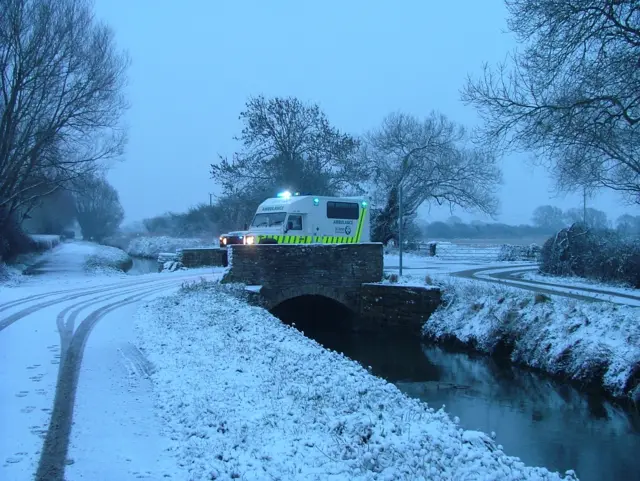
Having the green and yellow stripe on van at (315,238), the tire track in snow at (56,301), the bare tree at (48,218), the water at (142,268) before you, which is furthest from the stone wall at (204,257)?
the bare tree at (48,218)

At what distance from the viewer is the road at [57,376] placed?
546 centimetres

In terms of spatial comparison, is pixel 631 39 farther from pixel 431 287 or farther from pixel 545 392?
pixel 431 287

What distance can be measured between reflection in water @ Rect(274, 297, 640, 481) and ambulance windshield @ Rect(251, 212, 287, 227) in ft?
22.6

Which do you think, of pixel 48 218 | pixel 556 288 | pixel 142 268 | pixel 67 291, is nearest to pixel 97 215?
pixel 48 218

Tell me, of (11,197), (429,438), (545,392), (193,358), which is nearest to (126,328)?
(193,358)

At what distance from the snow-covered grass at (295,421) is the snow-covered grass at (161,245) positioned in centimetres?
4081

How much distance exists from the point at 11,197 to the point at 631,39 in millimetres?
21442

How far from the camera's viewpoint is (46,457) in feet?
17.8


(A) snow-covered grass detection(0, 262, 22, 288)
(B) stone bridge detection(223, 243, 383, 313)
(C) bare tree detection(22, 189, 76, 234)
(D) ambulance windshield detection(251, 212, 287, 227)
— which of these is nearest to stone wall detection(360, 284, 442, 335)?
(B) stone bridge detection(223, 243, 383, 313)

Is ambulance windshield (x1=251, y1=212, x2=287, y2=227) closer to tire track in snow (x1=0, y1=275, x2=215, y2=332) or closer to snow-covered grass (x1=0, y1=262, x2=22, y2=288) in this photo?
tire track in snow (x1=0, y1=275, x2=215, y2=332)

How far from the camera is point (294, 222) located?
22781mm

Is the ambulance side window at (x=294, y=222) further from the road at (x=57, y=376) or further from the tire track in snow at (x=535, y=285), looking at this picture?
the road at (x=57, y=376)

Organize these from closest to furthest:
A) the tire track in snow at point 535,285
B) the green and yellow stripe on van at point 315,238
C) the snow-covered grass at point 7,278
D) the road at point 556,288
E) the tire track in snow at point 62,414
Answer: the tire track in snow at point 62,414, the road at point 556,288, the tire track in snow at point 535,285, the snow-covered grass at point 7,278, the green and yellow stripe on van at point 315,238

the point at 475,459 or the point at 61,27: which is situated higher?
the point at 61,27
